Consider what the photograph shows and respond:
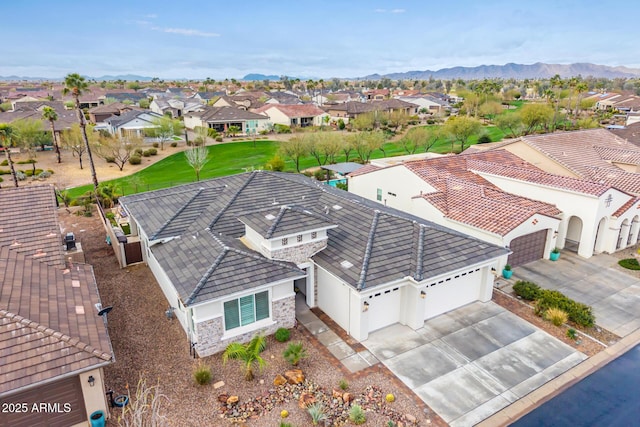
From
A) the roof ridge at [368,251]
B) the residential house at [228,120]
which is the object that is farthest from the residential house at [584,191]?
the residential house at [228,120]

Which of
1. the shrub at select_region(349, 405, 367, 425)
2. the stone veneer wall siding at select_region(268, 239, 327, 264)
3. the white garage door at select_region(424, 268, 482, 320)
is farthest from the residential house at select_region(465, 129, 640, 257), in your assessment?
the shrub at select_region(349, 405, 367, 425)

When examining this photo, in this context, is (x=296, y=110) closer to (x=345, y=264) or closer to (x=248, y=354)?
(x=345, y=264)

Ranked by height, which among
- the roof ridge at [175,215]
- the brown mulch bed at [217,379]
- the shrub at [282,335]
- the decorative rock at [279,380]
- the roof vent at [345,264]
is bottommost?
the brown mulch bed at [217,379]

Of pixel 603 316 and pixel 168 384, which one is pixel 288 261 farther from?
pixel 603 316

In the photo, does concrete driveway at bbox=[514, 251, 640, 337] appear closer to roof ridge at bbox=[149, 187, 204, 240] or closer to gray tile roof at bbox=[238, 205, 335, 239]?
gray tile roof at bbox=[238, 205, 335, 239]

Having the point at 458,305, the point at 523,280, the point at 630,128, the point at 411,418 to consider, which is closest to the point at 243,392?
the point at 411,418

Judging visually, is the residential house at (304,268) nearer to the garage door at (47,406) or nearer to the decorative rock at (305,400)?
the decorative rock at (305,400)
